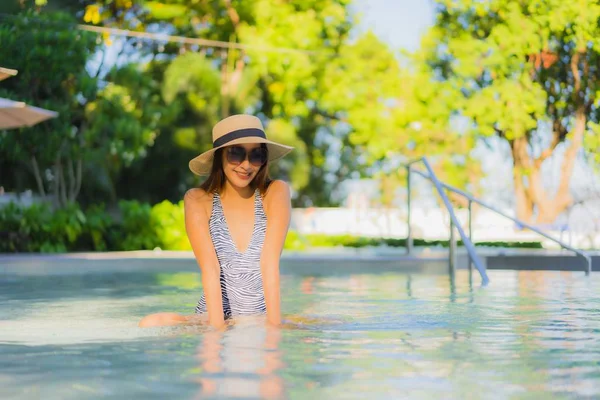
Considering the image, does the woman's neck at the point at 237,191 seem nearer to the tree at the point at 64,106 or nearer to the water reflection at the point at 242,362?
the water reflection at the point at 242,362

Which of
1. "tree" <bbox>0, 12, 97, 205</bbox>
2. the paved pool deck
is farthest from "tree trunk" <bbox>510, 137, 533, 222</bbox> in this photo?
the paved pool deck

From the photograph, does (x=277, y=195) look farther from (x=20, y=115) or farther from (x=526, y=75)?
(x=526, y=75)

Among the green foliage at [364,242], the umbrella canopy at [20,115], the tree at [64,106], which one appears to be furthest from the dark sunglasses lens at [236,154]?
the green foliage at [364,242]

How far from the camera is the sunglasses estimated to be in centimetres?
667

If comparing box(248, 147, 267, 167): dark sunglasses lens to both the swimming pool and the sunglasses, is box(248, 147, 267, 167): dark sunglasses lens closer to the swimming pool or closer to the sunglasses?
the sunglasses

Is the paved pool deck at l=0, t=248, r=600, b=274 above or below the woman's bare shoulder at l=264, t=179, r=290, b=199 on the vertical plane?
below

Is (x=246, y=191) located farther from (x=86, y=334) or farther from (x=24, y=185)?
(x=24, y=185)

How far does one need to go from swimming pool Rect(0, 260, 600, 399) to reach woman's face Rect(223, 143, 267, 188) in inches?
33.8

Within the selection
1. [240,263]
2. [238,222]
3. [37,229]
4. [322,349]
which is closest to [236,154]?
[238,222]

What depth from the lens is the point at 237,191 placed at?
703 centimetres

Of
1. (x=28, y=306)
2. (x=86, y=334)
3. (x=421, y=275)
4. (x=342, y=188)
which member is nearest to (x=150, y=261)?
(x=421, y=275)

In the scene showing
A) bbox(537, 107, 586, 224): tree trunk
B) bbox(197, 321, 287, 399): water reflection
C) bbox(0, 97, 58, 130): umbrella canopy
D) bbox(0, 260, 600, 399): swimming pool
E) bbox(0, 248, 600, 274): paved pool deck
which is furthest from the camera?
bbox(537, 107, 586, 224): tree trunk

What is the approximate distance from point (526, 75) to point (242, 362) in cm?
2701

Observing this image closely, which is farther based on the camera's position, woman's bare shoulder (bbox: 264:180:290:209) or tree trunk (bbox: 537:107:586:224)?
tree trunk (bbox: 537:107:586:224)
